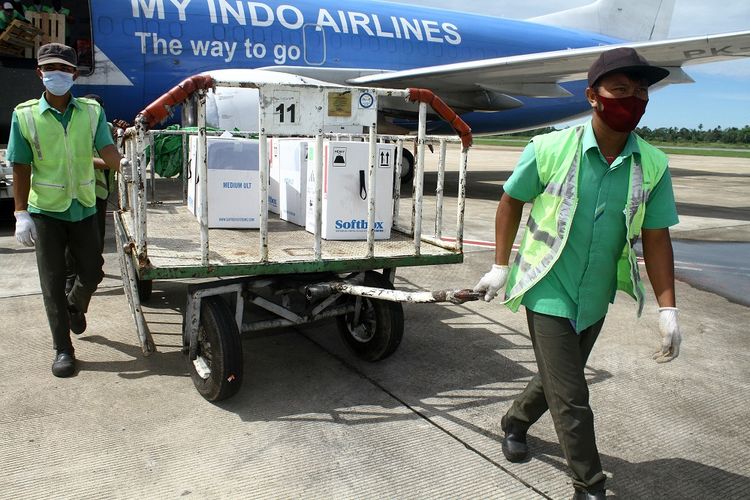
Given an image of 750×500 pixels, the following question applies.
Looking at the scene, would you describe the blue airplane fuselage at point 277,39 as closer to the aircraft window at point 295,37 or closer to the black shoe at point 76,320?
the aircraft window at point 295,37

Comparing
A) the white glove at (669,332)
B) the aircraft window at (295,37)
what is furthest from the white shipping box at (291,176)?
the aircraft window at (295,37)

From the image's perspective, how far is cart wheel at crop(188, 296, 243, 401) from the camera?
3.63 m

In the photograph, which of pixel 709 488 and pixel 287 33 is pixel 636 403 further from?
pixel 287 33

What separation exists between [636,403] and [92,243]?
3.96 meters

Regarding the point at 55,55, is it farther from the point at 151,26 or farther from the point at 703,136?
the point at 703,136

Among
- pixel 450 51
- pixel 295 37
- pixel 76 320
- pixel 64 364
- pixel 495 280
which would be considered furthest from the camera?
pixel 450 51

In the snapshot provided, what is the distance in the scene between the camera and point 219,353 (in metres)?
3.65

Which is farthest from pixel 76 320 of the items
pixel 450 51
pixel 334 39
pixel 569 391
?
pixel 450 51

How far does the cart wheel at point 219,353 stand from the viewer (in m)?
3.63

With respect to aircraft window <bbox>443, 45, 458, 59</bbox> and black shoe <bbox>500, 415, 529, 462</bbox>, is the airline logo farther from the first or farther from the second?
black shoe <bbox>500, 415, 529, 462</bbox>

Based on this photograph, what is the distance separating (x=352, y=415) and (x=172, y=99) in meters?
2.10

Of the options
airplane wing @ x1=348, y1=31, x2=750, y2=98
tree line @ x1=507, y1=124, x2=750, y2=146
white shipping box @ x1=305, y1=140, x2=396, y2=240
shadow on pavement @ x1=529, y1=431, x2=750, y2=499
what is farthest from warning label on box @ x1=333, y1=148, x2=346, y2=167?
tree line @ x1=507, y1=124, x2=750, y2=146

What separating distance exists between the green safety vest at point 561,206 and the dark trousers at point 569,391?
22cm

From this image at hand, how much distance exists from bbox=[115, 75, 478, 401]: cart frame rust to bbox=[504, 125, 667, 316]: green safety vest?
375 millimetres
